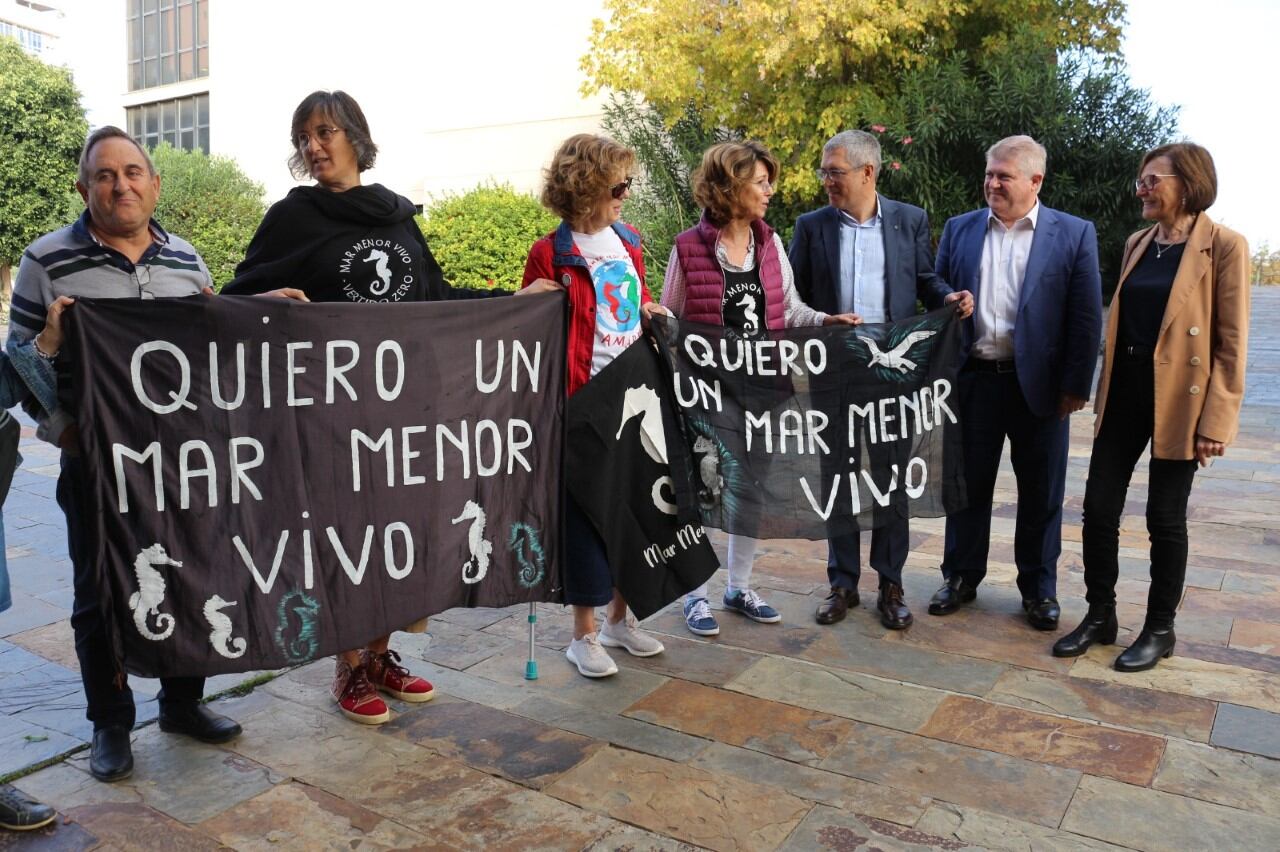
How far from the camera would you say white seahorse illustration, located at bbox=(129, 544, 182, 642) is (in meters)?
2.86

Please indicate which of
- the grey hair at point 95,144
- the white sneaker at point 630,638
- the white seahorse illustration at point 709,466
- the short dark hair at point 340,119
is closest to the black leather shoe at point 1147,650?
the white seahorse illustration at point 709,466

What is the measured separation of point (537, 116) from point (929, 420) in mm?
18276

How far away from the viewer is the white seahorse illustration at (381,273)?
3.37m

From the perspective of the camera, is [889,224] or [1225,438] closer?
[1225,438]

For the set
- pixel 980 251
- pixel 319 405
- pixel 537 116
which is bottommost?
pixel 319 405

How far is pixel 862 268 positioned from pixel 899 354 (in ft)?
Answer: 1.31

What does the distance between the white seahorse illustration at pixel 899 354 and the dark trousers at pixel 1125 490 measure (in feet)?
2.37

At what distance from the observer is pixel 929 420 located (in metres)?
4.27

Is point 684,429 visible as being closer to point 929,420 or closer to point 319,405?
point 929,420

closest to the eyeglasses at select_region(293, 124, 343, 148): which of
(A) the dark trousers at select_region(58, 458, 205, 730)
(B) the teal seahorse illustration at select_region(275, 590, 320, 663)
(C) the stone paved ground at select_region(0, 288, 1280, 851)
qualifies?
(A) the dark trousers at select_region(58, 458, 205, 730)

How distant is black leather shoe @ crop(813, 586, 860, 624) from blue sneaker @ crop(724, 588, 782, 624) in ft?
0.58

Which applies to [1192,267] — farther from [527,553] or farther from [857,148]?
[527,553]

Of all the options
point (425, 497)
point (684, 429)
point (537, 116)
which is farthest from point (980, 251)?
point (537, 116)

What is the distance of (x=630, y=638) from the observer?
406 centimetres
